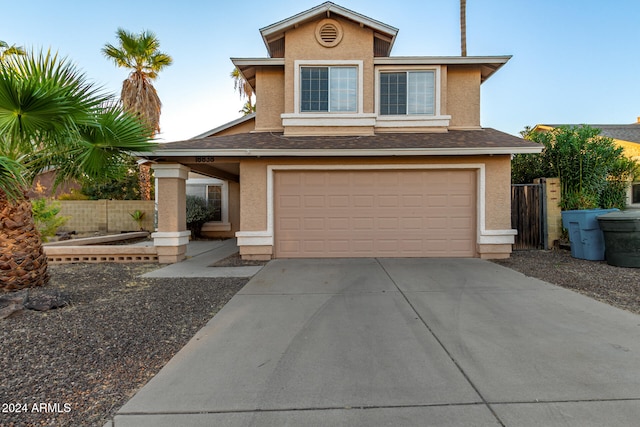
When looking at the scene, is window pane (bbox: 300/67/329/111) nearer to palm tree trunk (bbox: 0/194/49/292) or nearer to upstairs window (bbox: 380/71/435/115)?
upstairs window (bbox: 380/71/435/115)

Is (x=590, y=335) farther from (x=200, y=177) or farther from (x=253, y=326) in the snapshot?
(x=200, y=177)

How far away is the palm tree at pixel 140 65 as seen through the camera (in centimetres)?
1636

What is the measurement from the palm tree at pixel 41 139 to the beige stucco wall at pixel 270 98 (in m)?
4.27

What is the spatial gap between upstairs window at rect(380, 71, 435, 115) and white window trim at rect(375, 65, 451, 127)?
4.1 inches

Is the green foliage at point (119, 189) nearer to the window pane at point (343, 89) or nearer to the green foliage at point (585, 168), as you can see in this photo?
the window pane at point (343, 89)

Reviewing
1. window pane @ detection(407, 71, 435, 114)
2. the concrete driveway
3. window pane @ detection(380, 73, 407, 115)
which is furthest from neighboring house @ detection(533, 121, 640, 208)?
the concrete driveway

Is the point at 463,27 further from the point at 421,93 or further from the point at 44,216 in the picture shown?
the point at 44,216

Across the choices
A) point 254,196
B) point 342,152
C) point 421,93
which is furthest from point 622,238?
point 254,196

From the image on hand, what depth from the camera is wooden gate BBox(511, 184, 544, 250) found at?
1009 centimetres

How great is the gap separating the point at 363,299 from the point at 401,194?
176 inches

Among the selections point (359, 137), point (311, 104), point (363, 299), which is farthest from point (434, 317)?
point (311, 104)

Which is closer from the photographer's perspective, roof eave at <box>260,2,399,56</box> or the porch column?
the porch column

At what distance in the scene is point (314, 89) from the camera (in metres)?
10.1

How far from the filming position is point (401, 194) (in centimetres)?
912
